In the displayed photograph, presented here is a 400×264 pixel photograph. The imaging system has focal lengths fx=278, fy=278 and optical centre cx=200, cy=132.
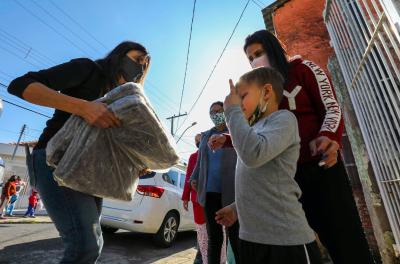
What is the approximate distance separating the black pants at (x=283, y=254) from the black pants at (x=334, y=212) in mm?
233

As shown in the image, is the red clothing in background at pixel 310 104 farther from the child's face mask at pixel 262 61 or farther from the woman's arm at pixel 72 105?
the woman's arm at pixel 72 105

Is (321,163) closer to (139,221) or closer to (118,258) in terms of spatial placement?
(118,258)

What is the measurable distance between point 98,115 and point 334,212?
131 cm

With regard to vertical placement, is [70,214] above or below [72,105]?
below

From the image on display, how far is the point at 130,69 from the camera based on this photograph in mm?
1898

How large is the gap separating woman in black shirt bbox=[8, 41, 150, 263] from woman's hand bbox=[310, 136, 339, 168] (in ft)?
3.42

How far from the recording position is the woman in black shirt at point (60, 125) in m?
1.37

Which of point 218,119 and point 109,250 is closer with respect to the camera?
point 218,119

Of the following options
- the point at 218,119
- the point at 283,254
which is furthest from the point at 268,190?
the point at 218,119

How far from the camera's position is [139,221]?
4.91 m

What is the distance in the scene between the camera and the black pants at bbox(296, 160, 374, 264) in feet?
4.60

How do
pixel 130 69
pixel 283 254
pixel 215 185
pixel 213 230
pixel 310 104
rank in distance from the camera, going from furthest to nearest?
pixel 215 185, pixel 213 230, pixel 130 69, pixel 310 104, pixel 283 254

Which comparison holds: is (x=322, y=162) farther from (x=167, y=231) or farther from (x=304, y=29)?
(x=304, y=29)

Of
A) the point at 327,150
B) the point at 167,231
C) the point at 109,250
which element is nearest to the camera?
the point at 327,150
